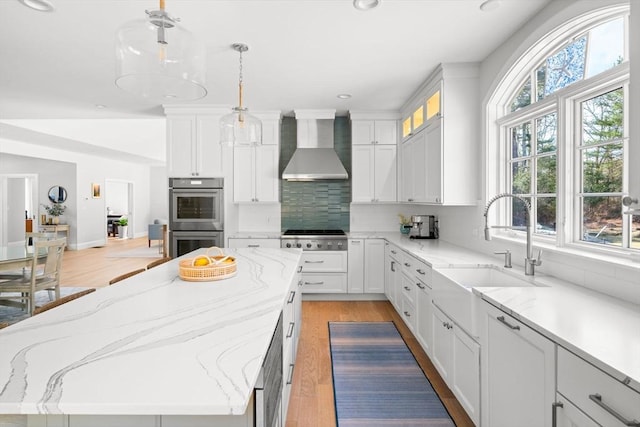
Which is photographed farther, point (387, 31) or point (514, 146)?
point (514, 146)

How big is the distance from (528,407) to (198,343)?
1328 millimetres

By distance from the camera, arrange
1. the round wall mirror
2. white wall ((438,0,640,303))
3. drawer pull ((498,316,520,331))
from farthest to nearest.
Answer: the round wall mirror, white wall ((438,0,640,303)), drawer pull ((498,316,520,331))

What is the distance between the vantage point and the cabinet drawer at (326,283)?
461 cm

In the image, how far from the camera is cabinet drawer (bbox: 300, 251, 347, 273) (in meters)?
4.59

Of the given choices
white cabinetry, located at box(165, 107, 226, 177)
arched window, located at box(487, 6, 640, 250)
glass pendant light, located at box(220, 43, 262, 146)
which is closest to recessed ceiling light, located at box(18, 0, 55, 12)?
glass pendant light, located at box(220, 43, 262, 146)

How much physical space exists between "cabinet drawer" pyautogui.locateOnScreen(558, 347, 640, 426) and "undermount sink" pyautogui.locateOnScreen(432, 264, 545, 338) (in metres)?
0.70

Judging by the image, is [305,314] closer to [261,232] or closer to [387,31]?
[261,232]

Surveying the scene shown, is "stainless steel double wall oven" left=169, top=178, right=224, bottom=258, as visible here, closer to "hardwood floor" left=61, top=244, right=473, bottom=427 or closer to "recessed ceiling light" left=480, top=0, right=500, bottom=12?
"hardwood floor" left=61, top=244, right=473, bottom=427

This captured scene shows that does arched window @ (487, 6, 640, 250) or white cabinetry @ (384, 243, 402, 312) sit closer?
arched window @ (487, 6, 640, 250)

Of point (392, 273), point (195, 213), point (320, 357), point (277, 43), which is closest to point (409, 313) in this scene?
point (392, 273)

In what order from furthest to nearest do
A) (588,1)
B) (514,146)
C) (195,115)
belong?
(195,115) → (514,146) → (588,1)

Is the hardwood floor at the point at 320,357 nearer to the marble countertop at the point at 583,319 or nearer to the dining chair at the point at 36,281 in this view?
the marble countertop at the point at 583,319

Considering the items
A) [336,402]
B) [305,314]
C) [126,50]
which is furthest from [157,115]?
[336,402]

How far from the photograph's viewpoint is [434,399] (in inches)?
93.4
